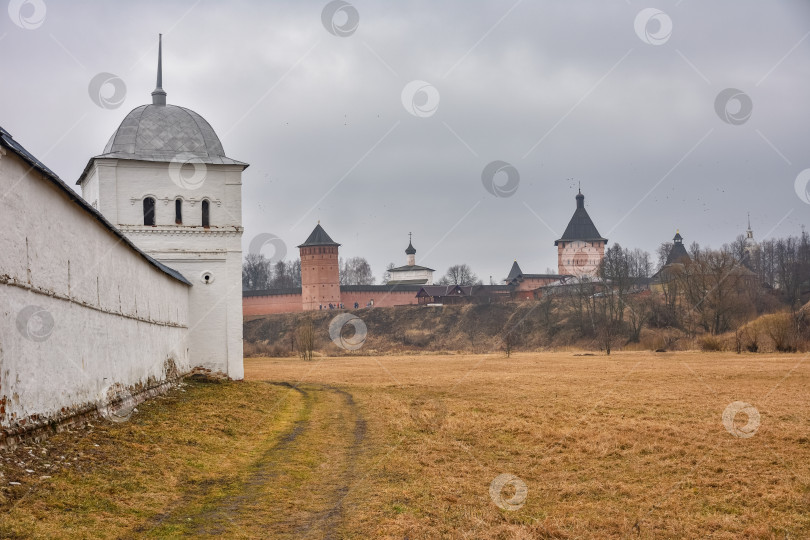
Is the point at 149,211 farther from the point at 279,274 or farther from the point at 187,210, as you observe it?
the point at 279,274

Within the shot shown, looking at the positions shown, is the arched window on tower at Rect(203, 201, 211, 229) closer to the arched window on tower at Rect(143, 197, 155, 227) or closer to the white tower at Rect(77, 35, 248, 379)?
the white tower at Rect(77, 35, 248, 379)

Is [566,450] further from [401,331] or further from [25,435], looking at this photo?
[401,331]

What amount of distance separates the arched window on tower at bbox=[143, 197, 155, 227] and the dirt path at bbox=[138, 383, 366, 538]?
13172 millimetres

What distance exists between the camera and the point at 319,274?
277 feet

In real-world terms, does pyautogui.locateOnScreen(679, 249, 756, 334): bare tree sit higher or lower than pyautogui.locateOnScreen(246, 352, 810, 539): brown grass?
higher

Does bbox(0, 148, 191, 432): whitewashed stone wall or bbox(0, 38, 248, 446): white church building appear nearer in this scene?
bbox(0, 148, 191, 432): whitewashed stone wall

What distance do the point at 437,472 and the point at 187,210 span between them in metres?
17.8

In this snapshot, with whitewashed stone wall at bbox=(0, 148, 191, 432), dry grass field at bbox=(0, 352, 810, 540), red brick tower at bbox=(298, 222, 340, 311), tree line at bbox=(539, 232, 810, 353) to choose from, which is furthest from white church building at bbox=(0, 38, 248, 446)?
red brick tower at bbox=(298, 222, 340, 311)

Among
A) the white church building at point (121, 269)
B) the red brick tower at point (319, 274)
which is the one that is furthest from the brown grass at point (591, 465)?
the red brick tower at point (319, 274)

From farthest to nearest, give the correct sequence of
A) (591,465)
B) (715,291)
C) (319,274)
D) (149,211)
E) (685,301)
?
1. (319,274)
2. (685,301)
3. (715,291)
4. (149,211)
5. (591,465)

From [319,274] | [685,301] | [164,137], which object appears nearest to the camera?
[164,137]

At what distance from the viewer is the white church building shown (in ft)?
29.1

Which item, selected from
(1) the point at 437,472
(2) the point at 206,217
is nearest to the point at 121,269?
(1) the point at 437,472

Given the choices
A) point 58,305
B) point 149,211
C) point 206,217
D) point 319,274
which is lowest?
point 58,305
